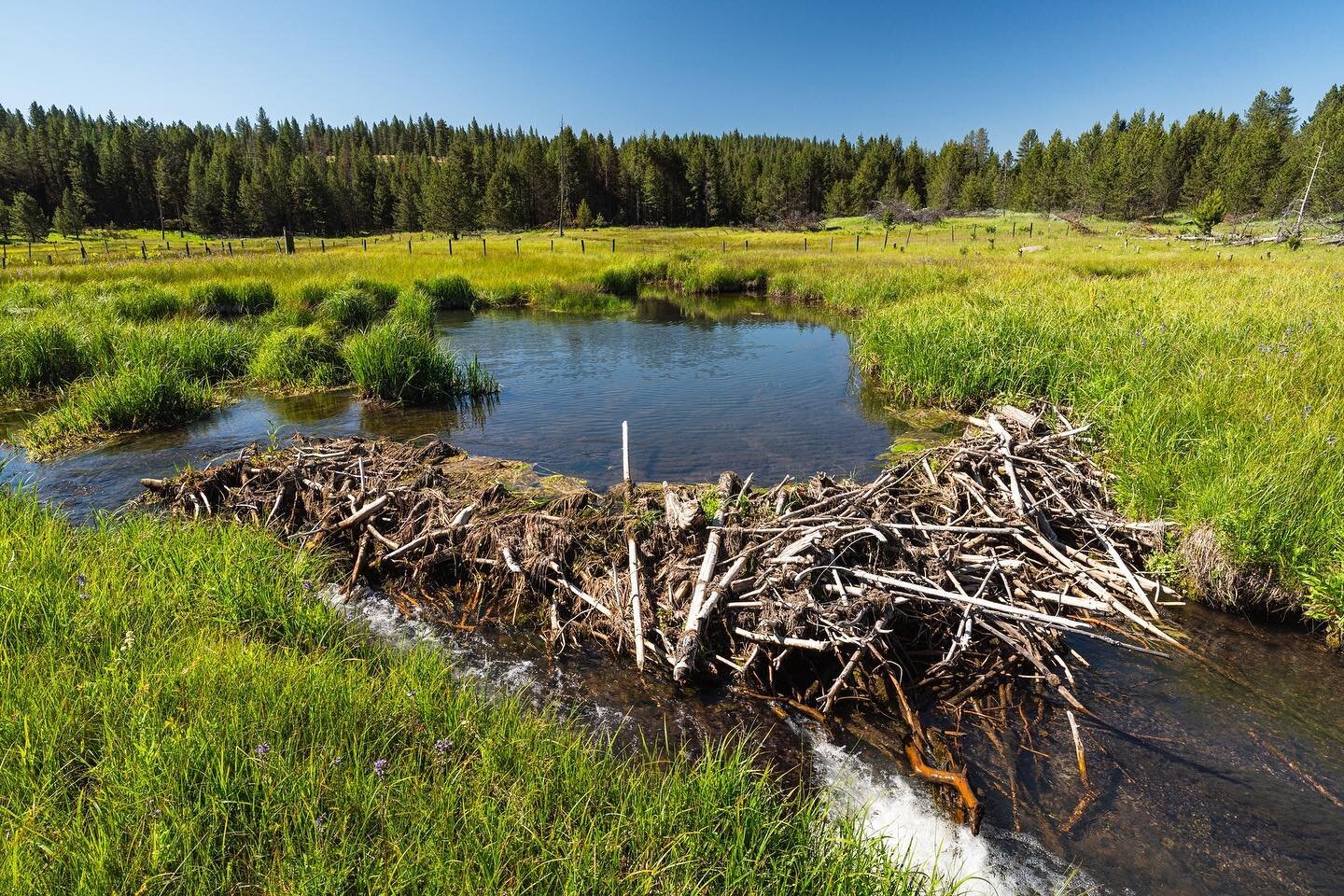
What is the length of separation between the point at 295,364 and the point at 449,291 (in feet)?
43.8

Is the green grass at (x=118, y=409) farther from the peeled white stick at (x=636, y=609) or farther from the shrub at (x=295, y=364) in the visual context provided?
the peeled white stick at (x=636, y=609)

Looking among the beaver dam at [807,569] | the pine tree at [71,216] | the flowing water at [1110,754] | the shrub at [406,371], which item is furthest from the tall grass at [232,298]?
the pine tree at [71,216]

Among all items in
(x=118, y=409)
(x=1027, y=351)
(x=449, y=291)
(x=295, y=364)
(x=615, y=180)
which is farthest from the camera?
(x=615, y=180)

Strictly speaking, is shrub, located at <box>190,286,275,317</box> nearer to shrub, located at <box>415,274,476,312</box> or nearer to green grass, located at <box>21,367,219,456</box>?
shrub, located at <box>415,274,476,312</box>

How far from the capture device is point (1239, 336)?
11.4 m

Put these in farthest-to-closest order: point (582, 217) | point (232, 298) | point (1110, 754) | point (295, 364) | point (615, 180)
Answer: point (615, 180) → point (582, 217) → point (232, 298) → point (295, 364) → point (1110, 754)

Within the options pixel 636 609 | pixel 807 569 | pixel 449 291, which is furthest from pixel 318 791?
pixel 449 291

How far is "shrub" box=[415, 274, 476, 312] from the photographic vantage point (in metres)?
27.8

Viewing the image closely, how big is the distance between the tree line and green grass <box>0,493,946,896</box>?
88.0 metres

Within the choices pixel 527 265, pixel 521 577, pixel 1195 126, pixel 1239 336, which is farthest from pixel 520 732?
pixel 1195 126

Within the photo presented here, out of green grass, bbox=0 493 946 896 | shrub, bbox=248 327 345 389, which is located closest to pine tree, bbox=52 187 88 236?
shrub, bbox=248 327 345 389

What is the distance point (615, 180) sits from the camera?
11012 cm

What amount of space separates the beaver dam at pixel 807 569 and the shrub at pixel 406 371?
6252 mm

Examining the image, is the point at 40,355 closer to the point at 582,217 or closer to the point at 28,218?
the point at 582,217
